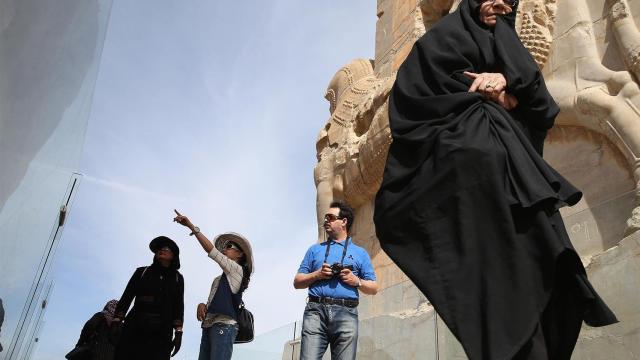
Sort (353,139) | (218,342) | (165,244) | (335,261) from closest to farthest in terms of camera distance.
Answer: (335,261)
(218,342)
(165,244)
(353,139)

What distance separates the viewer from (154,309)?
505 cm

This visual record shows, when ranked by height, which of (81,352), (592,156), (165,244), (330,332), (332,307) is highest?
(592,156)

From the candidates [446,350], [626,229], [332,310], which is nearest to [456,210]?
[332,310]

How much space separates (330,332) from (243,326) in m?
1.38

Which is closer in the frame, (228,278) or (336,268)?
(336,268)

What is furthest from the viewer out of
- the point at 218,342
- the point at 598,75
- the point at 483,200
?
the point at 598,75

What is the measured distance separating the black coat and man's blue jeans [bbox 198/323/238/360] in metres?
0.49

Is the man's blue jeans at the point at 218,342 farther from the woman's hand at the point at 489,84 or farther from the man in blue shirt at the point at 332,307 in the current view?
the woman's hand at the point at 489,84

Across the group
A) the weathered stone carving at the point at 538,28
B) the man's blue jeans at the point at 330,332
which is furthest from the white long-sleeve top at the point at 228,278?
the weathered stone carving at the point at 538,28

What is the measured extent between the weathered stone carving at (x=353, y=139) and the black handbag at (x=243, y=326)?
328 centimetres

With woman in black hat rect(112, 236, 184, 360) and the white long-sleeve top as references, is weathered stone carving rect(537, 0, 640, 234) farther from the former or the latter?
woman in black hat rect(112, 236, 184, 360)

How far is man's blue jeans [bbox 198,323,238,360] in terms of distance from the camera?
450 cm

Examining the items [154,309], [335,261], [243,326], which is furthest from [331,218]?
[154,309]

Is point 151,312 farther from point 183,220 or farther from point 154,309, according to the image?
point 183,220
